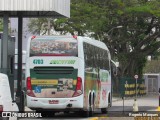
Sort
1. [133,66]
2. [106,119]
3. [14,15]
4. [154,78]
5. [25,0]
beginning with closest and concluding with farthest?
1. [106,119]
2. [25,0]
3. [14,15]
4. [133,66]
5. [154,78]

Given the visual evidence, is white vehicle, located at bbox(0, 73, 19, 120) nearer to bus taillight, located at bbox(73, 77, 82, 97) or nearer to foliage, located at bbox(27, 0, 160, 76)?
bus taillight, located at bbox(73, 77, 82, 97)

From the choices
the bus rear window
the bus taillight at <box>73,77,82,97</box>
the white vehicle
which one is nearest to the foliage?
the bus rear window

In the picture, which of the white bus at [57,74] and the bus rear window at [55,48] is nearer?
the white bus at [57,74]

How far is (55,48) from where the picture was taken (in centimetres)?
2506

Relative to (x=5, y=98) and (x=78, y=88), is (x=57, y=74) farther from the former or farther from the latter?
(x=5, y=98)

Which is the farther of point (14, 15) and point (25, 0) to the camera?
point (14, 15)

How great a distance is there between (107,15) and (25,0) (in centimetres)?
2878

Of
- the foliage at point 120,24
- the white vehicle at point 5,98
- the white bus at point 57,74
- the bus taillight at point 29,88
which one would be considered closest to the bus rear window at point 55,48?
the white bus at point 57,74

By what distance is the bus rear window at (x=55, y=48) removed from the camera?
82.0 ft

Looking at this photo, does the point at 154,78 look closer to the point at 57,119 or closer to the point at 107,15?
the point at 107,15

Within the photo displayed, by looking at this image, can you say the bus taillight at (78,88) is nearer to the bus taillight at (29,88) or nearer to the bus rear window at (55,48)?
the bus rear window at (55,48)

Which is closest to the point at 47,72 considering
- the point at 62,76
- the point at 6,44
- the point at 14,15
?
the point at 62,76

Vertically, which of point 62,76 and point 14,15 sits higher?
point 14,15

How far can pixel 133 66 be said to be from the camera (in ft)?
208
